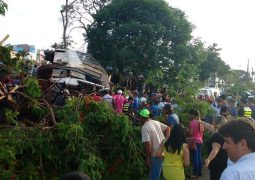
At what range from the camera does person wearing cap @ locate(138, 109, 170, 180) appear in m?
6.90

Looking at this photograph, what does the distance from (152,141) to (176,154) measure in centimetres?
118

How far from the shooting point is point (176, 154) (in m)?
6.00

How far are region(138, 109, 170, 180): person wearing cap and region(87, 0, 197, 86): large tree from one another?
1934cm

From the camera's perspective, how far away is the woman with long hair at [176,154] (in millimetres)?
5949

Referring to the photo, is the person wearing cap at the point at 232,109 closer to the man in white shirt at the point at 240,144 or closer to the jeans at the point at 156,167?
the jeans at the point at 156,167

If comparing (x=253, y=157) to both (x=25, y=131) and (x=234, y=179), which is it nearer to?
(x=234, y=179)

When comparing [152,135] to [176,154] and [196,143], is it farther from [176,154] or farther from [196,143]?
[196,143]

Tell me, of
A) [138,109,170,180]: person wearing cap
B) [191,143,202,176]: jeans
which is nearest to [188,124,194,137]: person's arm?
[191,143,202,176]: jeans

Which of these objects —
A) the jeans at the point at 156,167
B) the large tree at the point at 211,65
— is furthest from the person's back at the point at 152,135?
the large tree at the point at 211,65

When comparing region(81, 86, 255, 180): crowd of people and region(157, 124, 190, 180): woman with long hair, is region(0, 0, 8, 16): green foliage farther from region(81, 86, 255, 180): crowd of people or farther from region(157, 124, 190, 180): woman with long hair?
region(157, 124, 190, 180): woman with long hair

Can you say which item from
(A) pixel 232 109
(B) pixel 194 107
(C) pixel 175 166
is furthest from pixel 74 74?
(C) pixel 175 166

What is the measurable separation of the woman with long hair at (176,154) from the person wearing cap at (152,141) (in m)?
0.81

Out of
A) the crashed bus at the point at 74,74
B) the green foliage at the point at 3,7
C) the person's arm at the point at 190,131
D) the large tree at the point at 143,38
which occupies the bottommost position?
the person's arm at the point at 190,131

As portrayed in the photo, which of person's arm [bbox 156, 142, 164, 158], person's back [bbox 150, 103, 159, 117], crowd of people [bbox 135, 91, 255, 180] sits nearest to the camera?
crowd of people [bbox 135, 91, 255, 180]
